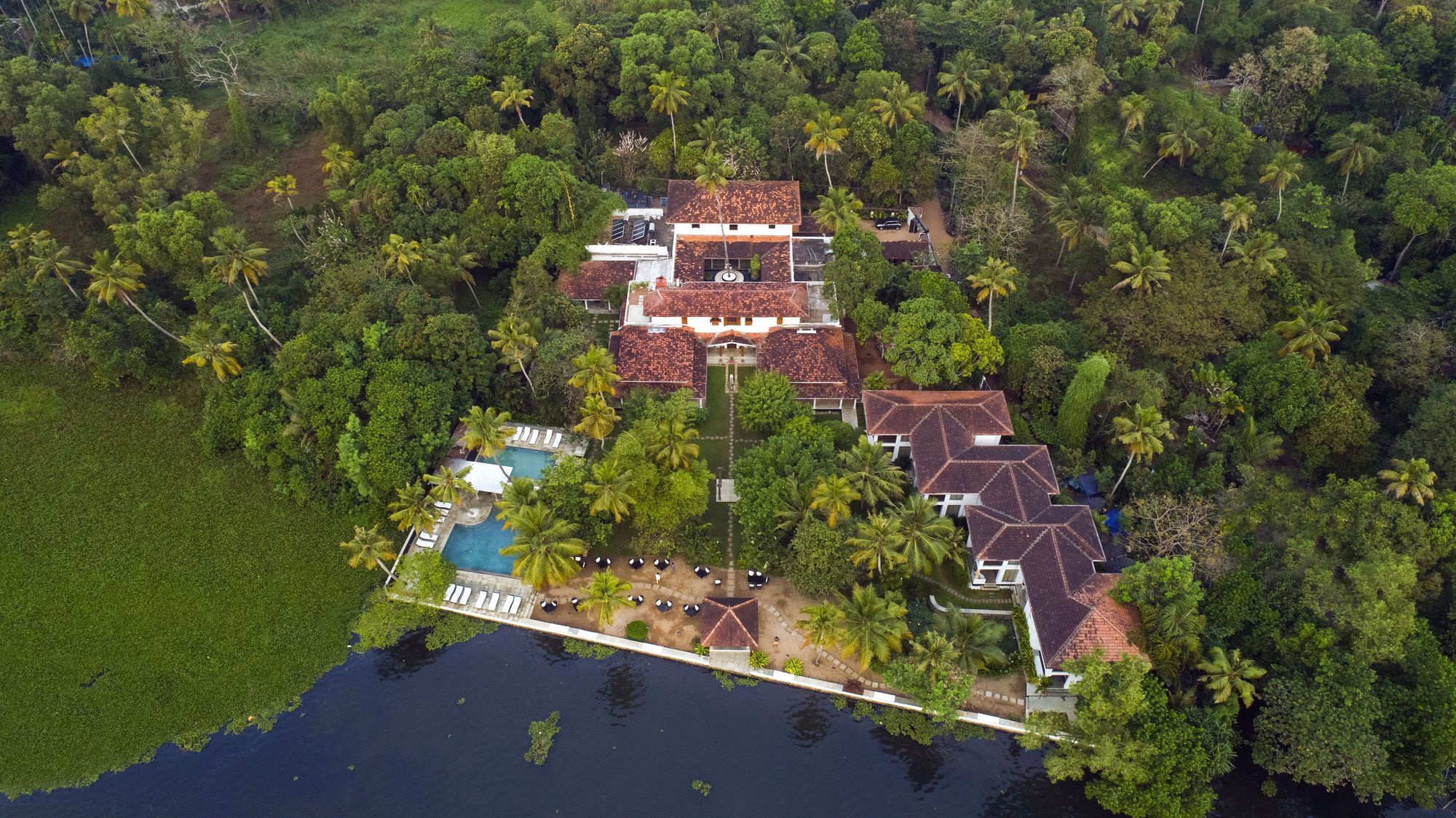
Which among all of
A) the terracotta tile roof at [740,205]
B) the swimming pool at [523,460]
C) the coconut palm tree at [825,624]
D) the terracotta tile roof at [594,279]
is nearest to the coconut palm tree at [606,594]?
the coconut palm tree at [825,624]

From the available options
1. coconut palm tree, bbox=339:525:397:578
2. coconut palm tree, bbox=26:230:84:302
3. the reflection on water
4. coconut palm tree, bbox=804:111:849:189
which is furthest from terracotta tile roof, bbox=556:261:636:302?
the reflection on water

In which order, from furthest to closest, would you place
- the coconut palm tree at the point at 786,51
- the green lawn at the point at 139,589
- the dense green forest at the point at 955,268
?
the coconut palm tree at the point at 786,51 < the green lawn at the point at 139,589 < the dense green forest at the point at 955,268

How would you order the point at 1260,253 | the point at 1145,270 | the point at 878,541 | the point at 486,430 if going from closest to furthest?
the point at 878,541, the point at 486,430, the point at 1145,270, the point at 1260,253

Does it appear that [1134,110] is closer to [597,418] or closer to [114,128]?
[597,418]

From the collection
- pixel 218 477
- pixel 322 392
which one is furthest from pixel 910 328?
pixel 218 477

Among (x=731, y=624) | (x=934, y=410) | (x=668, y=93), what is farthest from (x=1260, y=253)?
(x=668, y=93)

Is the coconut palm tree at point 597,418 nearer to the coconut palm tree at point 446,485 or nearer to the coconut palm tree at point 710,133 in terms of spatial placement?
the coconut palm tree at point 446,485
